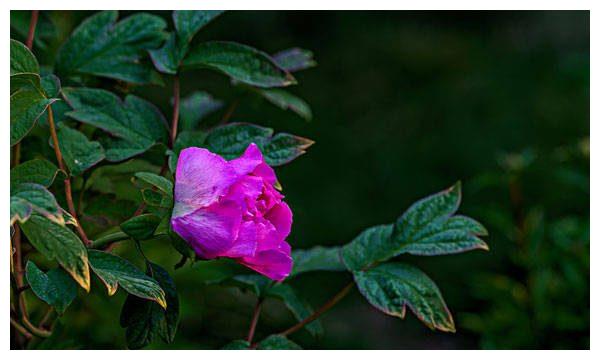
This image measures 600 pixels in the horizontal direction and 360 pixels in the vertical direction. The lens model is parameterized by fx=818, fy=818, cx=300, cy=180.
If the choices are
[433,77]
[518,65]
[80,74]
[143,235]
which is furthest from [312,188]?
[143,235]

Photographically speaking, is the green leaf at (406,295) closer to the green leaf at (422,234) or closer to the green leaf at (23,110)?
the green leaf at (422,234)

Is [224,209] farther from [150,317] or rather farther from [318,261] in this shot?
[318,261]

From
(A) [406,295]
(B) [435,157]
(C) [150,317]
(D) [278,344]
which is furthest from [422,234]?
(B) [435,157]

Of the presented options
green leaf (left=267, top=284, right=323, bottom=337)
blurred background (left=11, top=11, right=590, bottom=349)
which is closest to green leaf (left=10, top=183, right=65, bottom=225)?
green leaf (left=267, top=284, right=323, bottom=337)

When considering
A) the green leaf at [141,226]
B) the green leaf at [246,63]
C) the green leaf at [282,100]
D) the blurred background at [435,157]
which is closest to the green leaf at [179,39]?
the green leaf at [246,63]

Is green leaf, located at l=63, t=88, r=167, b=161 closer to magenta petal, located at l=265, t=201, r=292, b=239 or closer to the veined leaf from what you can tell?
the veined leaf

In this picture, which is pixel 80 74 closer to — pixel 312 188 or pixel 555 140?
pixel 312 188
